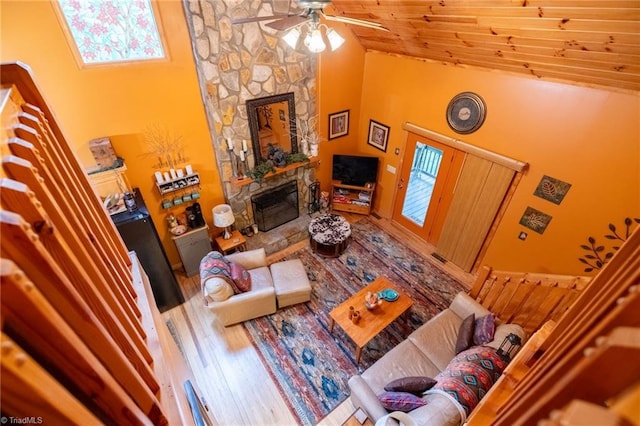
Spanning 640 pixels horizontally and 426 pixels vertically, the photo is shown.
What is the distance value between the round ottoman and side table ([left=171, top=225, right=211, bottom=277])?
164cm

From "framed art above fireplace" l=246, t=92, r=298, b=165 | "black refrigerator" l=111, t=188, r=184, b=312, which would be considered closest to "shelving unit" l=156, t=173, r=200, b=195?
"black refrigerator" l=111, t=188, r=184, b=312

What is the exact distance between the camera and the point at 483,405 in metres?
1.21

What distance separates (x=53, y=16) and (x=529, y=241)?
5.66 metres

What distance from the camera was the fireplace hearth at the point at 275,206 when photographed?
480 centimetres

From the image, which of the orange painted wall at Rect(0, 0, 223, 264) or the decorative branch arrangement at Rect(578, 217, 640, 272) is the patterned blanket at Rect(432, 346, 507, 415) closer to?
the decorative branch arrangement at Rect(578, 217, 640, 272)

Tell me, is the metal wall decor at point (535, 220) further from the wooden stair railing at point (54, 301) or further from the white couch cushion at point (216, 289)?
the wooden stair railing at point (54, 301)

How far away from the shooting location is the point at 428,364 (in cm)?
296

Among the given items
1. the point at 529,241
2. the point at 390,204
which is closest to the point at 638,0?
the point at 529,241

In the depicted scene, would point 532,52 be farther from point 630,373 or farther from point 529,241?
point 630,373

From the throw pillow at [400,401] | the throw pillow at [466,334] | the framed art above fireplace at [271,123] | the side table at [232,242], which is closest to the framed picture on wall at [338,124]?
the framed art above fireplace at [271,123]

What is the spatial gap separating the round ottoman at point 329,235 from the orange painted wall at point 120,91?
203 centimetres

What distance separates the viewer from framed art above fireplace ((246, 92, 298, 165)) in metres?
4.15

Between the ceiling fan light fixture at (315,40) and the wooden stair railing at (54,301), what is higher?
the ceiling fan light fixture at (315,40)

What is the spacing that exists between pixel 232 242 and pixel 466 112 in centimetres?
382
